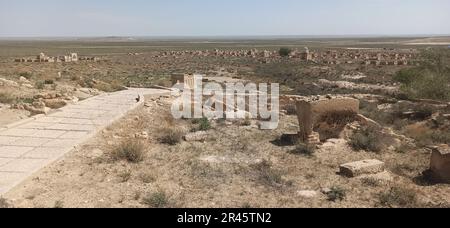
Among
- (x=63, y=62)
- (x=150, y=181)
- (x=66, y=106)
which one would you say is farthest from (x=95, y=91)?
(x=63, y=62)

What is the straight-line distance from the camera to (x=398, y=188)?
289 inches

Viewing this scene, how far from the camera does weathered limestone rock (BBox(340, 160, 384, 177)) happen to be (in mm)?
8188

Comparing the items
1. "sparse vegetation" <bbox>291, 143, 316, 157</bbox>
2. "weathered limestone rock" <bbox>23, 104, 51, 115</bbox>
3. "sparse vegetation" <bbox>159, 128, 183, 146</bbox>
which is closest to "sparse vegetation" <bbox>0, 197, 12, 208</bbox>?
"sparse vegetation" <bbox>159, 128, 183, 146</bbox>

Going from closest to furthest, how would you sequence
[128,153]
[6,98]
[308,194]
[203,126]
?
[308,194], [128,153], [203,126], [6,98]

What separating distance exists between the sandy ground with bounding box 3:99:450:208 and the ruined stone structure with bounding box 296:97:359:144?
1.56 ft

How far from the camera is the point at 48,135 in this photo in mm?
9688

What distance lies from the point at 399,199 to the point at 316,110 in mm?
4056

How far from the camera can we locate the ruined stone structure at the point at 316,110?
34.7 ft

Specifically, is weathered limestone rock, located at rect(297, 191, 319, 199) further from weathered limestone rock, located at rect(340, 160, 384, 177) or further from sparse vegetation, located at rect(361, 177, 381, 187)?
weathered limestone rock, located at rect(340, 160, 384, 177)

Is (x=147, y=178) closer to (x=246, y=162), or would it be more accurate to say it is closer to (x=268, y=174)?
(x=268, y=174)

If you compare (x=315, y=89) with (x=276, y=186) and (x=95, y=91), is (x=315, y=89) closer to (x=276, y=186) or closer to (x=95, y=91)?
(x=95, y=91)

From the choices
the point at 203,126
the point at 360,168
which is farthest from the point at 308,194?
the point at 203,126

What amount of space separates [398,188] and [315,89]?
19.9 m

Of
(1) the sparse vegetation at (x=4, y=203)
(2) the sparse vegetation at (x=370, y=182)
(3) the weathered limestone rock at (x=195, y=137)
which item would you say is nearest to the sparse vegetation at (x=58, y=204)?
(1) the sparse vegetation at (x=4, y=203)
